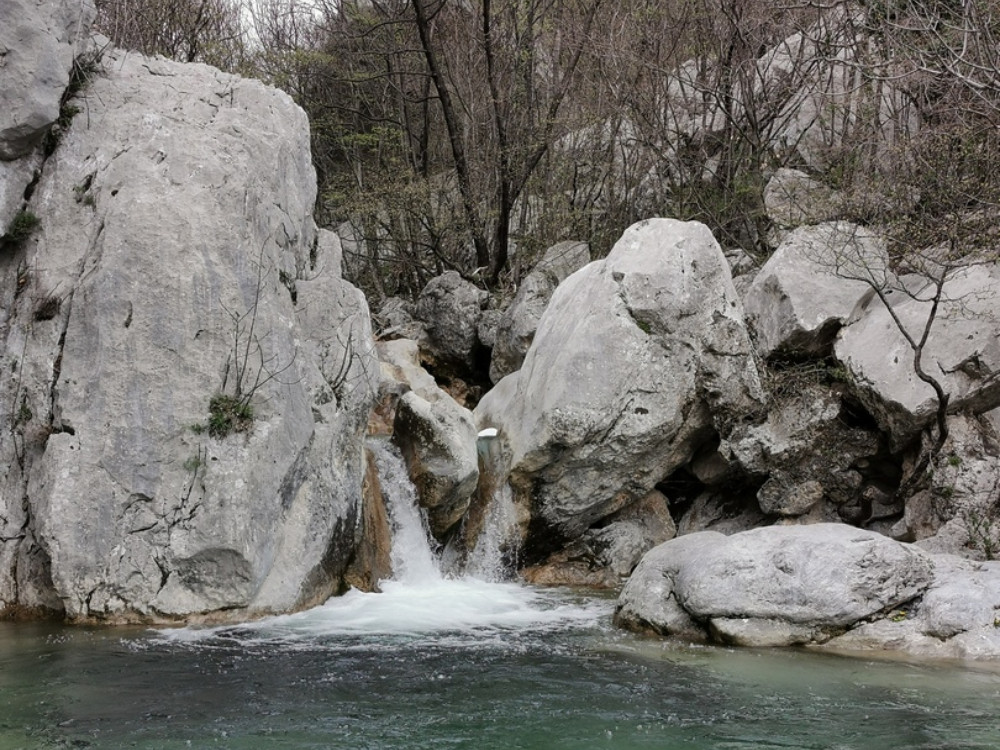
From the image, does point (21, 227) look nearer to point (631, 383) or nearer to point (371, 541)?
point (371, 541)

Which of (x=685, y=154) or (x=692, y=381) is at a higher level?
(x=685, y=154)

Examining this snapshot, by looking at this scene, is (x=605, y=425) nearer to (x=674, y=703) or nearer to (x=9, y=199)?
(x=674, y=703)

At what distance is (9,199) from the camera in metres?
8.73

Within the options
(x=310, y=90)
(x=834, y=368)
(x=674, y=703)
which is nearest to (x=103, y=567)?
(x=674, y=703)

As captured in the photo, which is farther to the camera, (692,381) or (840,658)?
(692,381)

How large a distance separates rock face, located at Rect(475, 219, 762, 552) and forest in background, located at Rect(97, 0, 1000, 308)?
2.96 meters

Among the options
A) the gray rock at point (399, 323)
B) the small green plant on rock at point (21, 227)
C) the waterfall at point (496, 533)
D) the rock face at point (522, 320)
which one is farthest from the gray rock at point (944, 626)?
the gray rock at point (399, 323)

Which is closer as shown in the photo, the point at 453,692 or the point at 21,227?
the point at 453,692

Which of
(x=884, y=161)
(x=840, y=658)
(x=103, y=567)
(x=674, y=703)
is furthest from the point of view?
(x=884, y=161)

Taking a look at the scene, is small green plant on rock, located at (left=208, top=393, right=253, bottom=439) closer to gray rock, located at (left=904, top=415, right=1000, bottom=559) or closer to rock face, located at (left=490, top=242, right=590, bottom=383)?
rock face, located at (left=490, top=242, right=590, bottom=383)

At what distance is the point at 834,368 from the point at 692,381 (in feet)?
5.28

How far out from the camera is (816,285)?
11.3 m

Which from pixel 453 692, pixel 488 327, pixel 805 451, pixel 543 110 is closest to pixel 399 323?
pixel 488 327

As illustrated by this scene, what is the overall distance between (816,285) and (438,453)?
483 cm
